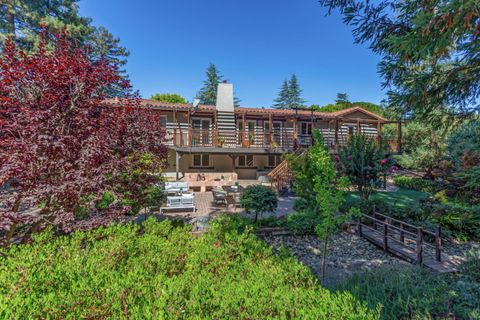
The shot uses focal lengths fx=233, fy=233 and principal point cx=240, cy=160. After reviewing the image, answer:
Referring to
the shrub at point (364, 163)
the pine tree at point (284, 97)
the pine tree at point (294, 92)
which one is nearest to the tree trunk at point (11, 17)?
the shrub at point (364, 163)

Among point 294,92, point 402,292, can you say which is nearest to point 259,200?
point 402,292

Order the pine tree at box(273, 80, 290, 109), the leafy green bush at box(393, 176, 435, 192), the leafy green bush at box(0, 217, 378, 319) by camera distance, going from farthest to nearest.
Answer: the pine tree at box(273, 80, 290, 109), the leafy green bush at box(393, 176, 435, 192), the leafy green bush at box(0, 217, 378, 319)

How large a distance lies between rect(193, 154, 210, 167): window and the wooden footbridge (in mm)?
12964

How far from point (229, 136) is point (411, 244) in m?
11.5

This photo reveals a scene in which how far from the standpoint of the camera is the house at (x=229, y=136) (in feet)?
50.2

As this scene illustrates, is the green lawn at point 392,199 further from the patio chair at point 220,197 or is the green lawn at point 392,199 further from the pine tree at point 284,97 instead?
the pine tree at point 284,97

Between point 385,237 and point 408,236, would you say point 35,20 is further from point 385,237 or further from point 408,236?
point 408,236

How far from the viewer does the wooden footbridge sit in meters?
5.61

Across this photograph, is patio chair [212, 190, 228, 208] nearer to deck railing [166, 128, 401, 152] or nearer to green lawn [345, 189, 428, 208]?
green lawn [345, 189, 428, 208]

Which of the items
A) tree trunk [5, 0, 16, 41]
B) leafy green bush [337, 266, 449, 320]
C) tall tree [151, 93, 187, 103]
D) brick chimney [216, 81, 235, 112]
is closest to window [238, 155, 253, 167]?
brick chimney [216, 81, 235, 112]

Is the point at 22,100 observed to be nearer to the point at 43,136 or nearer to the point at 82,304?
the point at 43,136

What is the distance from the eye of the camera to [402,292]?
3.64 meters

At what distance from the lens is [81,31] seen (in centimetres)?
1839

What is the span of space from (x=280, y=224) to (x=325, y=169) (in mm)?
4000
